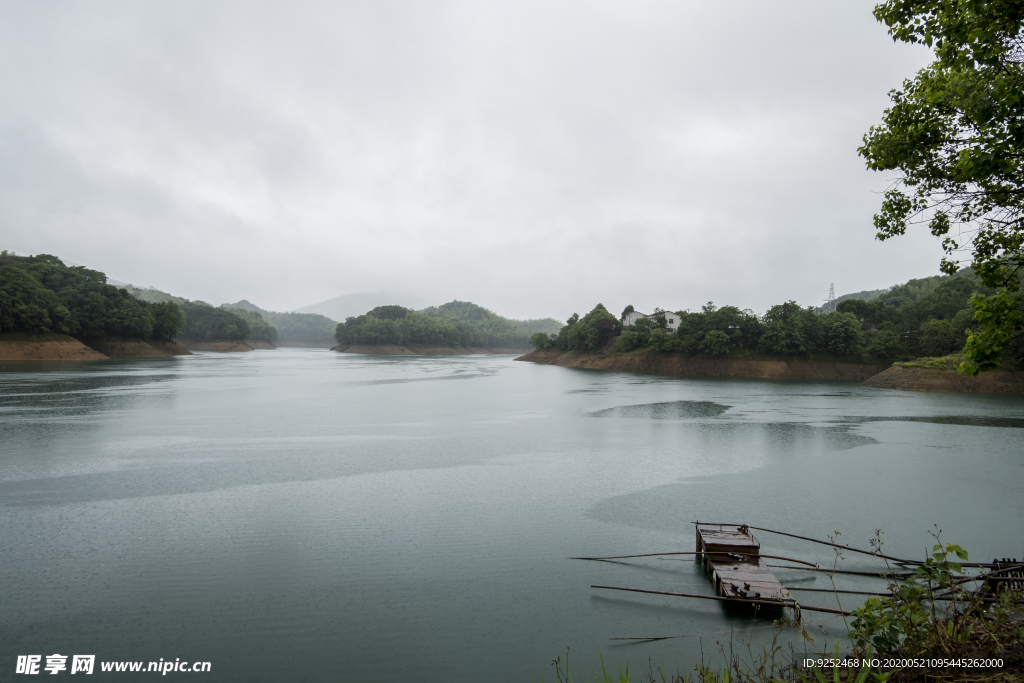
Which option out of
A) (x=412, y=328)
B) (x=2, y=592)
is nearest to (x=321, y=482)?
(x=2, y=592)

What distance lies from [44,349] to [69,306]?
10660 millimetres

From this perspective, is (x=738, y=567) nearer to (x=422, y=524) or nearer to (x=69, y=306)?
(x=422, y=524)

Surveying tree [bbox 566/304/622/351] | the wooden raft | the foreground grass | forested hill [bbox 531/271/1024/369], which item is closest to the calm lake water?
the wooden raft

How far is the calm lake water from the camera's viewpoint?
6.42 m

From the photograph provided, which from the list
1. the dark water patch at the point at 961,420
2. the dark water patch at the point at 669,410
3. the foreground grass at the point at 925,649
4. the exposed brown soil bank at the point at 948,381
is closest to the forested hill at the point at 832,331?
the exposed brown soil bank at the point at 948,381

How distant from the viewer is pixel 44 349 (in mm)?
61844

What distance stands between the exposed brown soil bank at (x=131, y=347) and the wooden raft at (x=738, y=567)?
8655cm

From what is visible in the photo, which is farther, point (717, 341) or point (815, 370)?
point (717, 341)

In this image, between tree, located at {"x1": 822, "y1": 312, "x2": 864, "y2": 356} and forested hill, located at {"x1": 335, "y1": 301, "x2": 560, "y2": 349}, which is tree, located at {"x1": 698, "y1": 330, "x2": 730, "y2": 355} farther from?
forested hill, located at {"x1": 335, "y1": 301, "x2": 560, "y2": 349}

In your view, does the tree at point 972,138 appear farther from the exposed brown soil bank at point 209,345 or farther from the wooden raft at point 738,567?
the exposed brown soil bank at point 209,345

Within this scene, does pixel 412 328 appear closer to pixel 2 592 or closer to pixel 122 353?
pixel 122 353

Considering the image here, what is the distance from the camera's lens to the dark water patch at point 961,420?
2522cm

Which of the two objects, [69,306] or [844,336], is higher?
[69,306]

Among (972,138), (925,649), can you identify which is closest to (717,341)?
(972,138)
